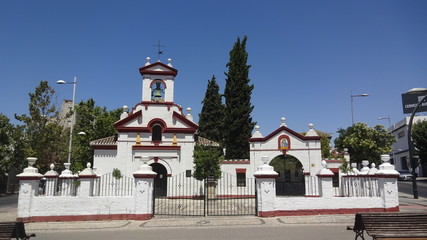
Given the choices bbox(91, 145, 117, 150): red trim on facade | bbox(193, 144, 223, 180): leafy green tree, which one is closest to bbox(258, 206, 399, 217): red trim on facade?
bbox(193, 144, 223, 180): leafy green tree

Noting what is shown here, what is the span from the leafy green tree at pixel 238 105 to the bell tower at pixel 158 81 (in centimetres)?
1022

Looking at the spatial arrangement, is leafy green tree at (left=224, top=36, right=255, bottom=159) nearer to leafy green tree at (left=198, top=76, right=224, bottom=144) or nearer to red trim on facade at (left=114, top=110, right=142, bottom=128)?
leafy green tree at (left=198, top=76, right=224, bottom=144)

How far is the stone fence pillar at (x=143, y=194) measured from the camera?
12438 mm

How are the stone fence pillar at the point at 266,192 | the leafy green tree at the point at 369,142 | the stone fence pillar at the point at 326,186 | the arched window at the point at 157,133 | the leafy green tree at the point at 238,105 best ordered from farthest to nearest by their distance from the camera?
the leafy green tree at the point at 369,142 < the leafy green tree at the point at 238,105 < the arched window at the point at 157,133 < the stone fence pillar at the point at 326,186 < the stone fence pillar at the point at 266,192

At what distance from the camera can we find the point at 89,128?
1273 inches

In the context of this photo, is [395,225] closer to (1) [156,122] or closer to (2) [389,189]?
(2) [389,189]

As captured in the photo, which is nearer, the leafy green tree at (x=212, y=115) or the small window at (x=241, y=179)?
the small window at (x=241, y=179)

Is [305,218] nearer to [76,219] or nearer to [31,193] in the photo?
[76,219]

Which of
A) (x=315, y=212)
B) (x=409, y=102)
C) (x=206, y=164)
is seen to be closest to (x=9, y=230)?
(x=315, y=212)

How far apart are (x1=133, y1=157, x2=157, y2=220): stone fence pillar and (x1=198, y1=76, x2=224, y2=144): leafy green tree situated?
87.6 feet

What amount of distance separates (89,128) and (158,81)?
1298 cm

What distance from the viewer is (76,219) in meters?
12.4

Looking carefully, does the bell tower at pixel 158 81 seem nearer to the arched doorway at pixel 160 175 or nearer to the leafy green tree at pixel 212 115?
the arched doorway at pixel 160 175

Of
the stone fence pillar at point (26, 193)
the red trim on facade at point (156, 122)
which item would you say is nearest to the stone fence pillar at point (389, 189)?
the stone fence pillar at point (26, 193)
